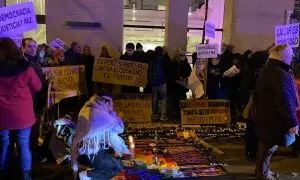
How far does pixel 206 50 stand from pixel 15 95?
5.14 m

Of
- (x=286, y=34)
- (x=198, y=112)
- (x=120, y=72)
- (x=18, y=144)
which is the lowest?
(x=198, y=112)

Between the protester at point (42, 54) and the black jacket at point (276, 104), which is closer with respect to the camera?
the black jacket at point (276, 104)

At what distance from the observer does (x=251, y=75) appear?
761 cm

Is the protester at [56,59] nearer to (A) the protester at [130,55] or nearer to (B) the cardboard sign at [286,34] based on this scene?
(A) the protester at [130,55]

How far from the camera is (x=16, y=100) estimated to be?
5.18 meters

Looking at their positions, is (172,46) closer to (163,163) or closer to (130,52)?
(130,52)

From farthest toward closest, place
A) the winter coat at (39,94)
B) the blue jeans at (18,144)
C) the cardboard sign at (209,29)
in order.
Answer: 1. the cardboard sign at (209,29)
2. the winter coat at (39,94)
3. the blue jeans at (18,144)

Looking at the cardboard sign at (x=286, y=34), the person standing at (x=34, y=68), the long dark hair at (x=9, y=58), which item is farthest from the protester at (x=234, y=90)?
the long dark hair at (x=9, y=58)

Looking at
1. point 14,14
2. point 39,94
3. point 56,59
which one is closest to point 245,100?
point 39,94

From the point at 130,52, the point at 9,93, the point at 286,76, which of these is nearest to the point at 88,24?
the point at 130,52

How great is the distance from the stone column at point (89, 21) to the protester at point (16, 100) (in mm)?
5903

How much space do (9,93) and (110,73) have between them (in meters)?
4.53

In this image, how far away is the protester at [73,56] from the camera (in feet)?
31.5

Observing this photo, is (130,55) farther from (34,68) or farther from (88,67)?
(34,68)
